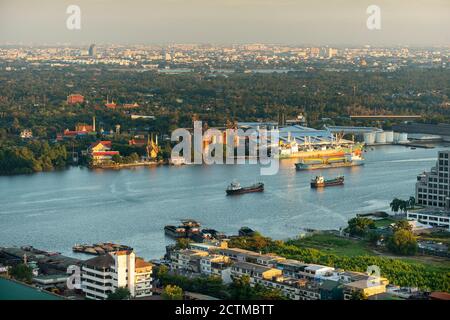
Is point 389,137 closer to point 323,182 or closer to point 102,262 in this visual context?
point 323,182

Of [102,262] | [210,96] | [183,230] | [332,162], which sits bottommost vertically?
[332,162]

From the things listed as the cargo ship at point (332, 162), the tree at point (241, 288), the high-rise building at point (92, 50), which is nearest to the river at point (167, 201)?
the cargo ship at point (332, 162)

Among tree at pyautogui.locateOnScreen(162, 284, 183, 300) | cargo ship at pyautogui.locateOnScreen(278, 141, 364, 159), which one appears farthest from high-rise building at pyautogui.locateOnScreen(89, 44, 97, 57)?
tree at pyautogui.locateOnScreen(162, 284, 183, 300)

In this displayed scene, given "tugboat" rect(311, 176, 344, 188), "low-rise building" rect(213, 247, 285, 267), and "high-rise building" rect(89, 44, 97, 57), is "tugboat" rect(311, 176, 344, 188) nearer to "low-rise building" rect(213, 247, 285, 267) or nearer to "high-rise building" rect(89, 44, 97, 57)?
"low-rise building" rect(213, 247, 285, 267)

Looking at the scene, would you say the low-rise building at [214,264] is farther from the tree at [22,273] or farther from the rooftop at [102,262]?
the tree at [22,273]

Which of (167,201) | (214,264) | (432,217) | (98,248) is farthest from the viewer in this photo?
(167,201)

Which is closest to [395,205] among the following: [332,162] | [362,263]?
[362,263]

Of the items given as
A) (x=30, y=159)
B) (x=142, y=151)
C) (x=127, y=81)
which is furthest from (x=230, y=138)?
(x=127, y=81)

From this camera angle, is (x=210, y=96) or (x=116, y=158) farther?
(x=210, y=96)

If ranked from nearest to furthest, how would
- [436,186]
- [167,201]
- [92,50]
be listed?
[436,186] < [167,201] < [92,50]
